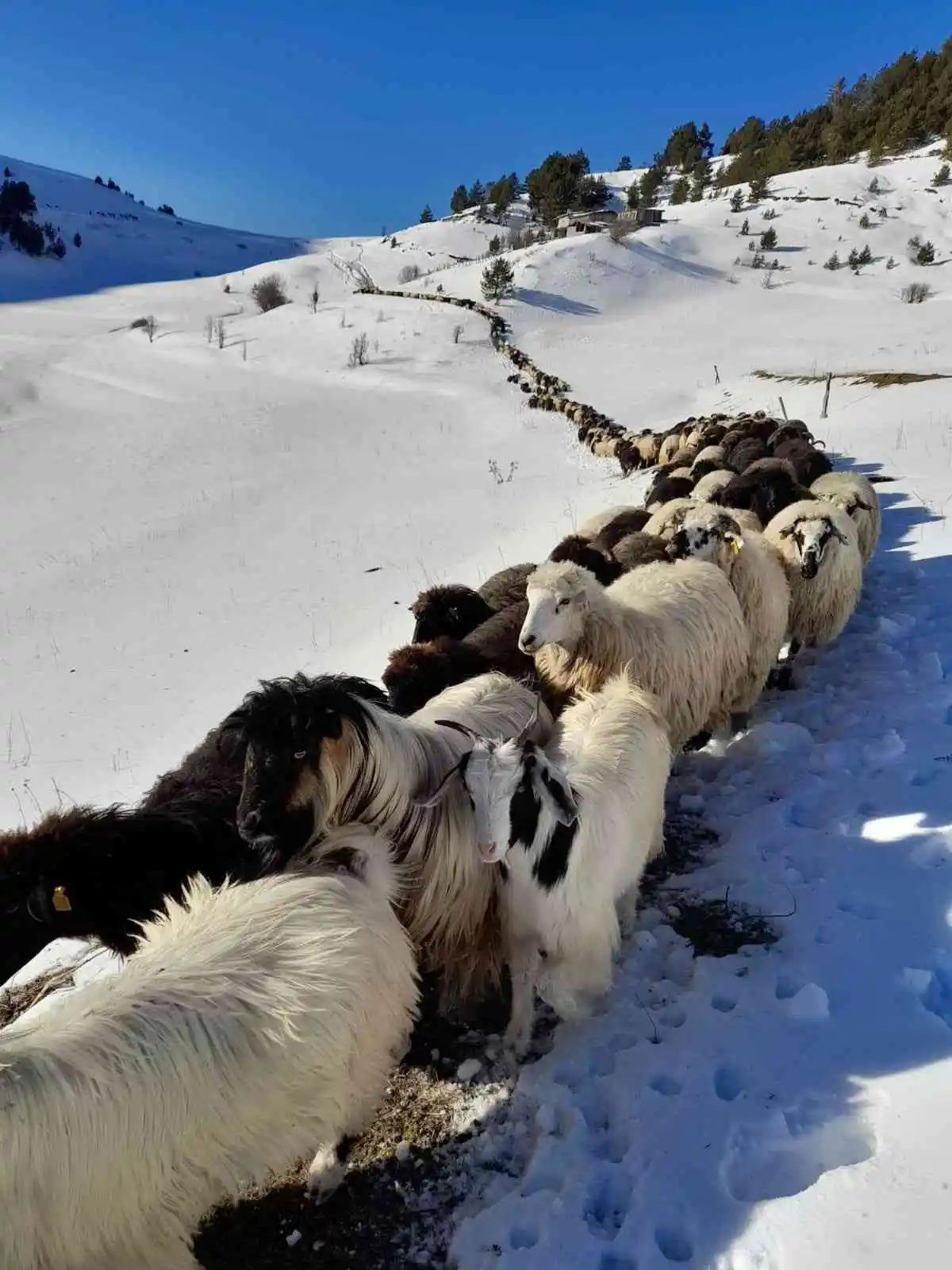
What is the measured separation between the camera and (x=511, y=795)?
283cm

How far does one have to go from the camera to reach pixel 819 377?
21.1m

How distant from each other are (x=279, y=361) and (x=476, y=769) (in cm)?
3024

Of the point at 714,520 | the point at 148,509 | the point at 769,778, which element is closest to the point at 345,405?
the point at 148,509

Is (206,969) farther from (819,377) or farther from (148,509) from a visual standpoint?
(819,377)

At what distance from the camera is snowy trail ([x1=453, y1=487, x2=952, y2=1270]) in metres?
2.19

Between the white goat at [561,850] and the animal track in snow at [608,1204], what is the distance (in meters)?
0.65

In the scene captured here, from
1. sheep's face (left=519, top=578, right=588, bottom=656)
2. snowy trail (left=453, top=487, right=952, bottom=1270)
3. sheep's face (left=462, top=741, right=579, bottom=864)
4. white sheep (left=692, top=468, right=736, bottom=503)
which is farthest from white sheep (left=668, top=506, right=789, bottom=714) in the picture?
sheep's face (left=462, top=741, right=579, bottom=864)

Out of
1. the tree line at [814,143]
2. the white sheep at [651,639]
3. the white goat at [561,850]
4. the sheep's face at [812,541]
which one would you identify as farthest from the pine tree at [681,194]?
the white goat at [561,850]

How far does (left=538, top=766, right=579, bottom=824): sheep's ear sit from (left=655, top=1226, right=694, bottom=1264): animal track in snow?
128cm

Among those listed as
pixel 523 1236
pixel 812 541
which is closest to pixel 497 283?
pixel 812 541

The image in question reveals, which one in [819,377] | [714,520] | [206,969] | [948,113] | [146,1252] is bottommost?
[146,1252]

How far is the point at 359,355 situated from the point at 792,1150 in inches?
1178

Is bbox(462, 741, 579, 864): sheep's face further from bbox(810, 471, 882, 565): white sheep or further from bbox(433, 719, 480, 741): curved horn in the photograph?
bbox(810, 471, 882, 565): white sheep

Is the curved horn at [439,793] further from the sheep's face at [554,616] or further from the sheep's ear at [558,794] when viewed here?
the sheep's face at [554,616]
